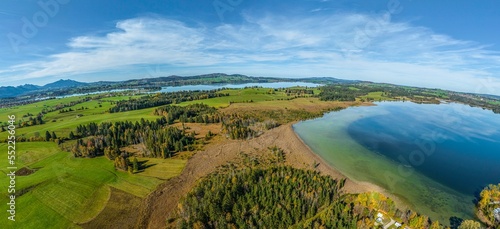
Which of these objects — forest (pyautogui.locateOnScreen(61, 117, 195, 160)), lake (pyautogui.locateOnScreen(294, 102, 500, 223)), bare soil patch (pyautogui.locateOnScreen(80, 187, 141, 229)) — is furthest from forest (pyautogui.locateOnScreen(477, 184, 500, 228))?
forest (pyautogui.locateOnScreen(61, 117, 195, 160))

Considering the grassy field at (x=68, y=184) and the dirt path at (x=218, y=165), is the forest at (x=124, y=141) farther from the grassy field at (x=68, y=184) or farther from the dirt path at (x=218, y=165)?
the dirt path at (x=218, y=165)

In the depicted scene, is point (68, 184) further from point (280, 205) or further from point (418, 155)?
point (418, 155)

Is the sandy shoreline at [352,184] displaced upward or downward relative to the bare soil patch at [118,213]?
upward

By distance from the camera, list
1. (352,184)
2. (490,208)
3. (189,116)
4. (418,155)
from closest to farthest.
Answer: (490,208)
(352,184)
(418,155)
(189,116)

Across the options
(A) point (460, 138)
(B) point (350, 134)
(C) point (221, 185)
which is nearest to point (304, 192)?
(C) point (221, 185)

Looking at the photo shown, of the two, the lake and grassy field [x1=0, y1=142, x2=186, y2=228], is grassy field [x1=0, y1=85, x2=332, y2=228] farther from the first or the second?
the lake

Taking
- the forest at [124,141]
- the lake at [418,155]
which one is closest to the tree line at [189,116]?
the forest at [124,141]

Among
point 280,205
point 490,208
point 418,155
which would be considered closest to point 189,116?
point 280,205
